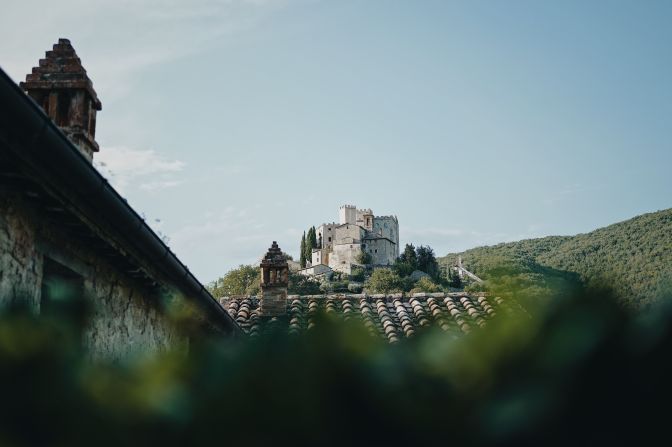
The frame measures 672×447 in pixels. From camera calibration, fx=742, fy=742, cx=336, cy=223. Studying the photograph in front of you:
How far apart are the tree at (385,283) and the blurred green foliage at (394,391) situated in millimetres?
67009

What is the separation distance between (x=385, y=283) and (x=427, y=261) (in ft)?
32.2

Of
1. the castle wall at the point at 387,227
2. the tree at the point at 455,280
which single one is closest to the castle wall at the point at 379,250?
the castle wall at the point at 387,227

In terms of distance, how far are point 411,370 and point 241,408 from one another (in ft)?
1.00

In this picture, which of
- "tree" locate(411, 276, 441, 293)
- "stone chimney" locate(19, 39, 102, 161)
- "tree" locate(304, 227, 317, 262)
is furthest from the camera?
"tree" locate(304, 227, 317, 262)

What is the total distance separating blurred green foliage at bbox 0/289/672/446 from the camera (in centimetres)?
121

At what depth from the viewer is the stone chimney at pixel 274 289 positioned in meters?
12.9

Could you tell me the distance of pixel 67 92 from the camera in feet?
24.1

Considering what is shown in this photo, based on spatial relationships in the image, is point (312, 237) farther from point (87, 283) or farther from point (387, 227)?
point (87, 283)

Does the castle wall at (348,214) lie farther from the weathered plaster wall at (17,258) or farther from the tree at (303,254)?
the weathered plaster wall at (17,258)

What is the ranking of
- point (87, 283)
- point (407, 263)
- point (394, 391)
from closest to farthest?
point (394, 391) → point (87, 283) → point (407, 263)

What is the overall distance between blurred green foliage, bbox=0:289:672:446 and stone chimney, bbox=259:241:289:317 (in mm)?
11528

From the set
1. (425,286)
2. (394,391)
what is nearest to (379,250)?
(425,286)

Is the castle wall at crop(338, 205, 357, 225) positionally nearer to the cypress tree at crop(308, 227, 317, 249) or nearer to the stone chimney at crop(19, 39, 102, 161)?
the cypress tree at crop(308, 227, 317, 249)

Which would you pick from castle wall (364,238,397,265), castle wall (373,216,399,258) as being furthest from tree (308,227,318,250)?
castle wall (373,216,399,258)
